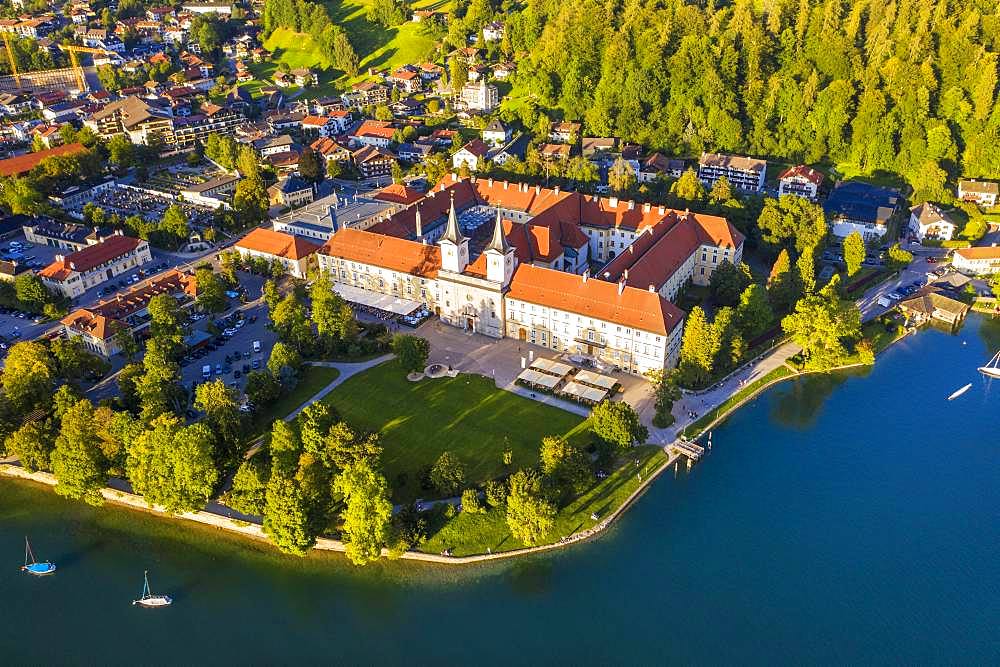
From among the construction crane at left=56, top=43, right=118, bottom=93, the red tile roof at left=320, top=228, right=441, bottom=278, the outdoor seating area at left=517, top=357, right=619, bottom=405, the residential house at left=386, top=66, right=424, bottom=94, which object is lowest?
the outdoor seating area at left=517, top=357, right=619, bottom=405

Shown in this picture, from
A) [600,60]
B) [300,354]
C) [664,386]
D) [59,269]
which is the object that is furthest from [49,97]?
[664,386]

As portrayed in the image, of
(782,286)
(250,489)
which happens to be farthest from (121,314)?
(782,286)

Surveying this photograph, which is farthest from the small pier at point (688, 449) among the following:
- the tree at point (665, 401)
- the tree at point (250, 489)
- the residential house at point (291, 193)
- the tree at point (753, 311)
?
the residential house at point (291, 193)

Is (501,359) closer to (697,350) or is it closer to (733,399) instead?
(697,350)

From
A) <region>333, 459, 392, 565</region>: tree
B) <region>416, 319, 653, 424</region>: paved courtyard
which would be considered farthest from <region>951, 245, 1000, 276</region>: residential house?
<region>333, 459, 392, 565</region>: tree

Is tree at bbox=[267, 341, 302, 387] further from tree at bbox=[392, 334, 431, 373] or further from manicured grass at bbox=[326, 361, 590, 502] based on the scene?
tree at bbox=[392, 334, 431, 373]

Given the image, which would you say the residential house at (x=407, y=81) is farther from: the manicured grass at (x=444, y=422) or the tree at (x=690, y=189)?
the manicured grass at (x=444, y=422)
